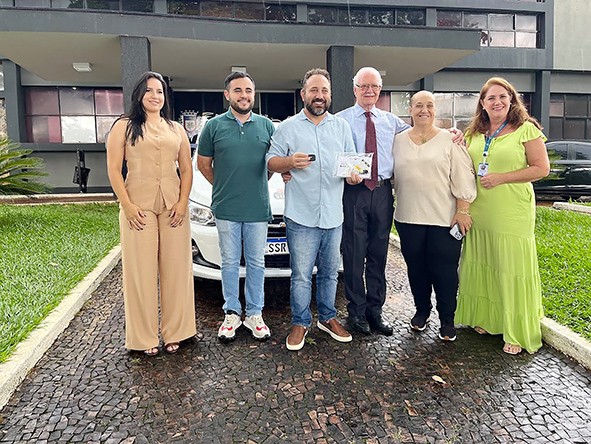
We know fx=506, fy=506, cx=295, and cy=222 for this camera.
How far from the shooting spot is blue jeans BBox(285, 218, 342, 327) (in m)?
3.91

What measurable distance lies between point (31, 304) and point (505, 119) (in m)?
4.37

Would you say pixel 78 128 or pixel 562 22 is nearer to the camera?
pixel 78 128

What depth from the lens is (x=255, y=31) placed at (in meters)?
10.5

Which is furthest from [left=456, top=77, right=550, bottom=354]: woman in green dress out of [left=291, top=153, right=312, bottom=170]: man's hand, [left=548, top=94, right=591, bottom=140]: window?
[left=548, top=94, right=591, bottom=140]: window

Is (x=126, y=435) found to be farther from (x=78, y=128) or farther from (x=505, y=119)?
(x=78, y=128)

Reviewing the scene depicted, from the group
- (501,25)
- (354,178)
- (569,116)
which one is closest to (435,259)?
(354,178)

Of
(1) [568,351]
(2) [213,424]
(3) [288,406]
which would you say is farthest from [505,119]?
(2) [213,424]

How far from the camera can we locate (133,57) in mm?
10047

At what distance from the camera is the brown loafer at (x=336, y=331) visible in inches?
161

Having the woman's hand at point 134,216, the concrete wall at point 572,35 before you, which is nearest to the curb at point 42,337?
the woman's hand at point 134,216

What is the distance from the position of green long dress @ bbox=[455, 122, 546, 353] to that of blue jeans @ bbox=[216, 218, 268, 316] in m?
1.74

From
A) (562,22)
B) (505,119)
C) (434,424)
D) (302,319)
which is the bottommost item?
(434,424)

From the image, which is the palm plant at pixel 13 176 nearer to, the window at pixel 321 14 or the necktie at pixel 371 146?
the necktie at pixel 371 146

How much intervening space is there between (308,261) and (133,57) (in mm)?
7807
